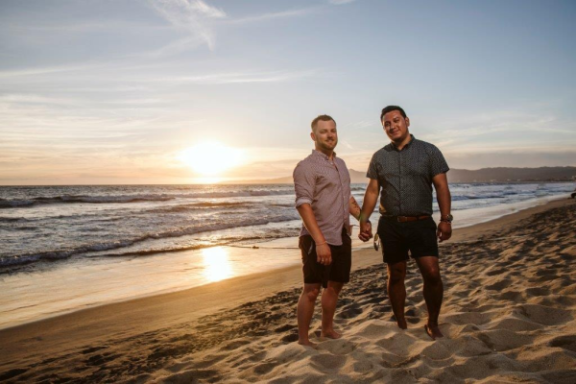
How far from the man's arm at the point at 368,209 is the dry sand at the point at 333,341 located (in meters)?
0.99

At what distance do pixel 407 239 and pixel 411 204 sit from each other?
32cm

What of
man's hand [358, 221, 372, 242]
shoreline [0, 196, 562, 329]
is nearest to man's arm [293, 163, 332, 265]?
man's hand [358, 221, 372, 242]

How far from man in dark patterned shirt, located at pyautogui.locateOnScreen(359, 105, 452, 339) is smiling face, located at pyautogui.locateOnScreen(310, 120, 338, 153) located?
1.82 feet

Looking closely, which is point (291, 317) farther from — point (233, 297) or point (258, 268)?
point (258, 268)

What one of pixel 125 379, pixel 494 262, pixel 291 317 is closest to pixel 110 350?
pixel 125 379

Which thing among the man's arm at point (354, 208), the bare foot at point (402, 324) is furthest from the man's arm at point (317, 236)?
the bare foot at point (402, 324)

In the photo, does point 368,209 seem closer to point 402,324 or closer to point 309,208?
point 309,208

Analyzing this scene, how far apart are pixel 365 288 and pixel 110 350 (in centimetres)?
356

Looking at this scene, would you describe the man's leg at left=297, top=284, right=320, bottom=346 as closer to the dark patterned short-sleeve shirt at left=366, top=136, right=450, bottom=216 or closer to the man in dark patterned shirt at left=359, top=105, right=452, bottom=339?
the man in dark patterned shirt at left=359, top=105, right=452, bottom=339

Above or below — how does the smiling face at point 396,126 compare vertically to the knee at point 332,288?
above

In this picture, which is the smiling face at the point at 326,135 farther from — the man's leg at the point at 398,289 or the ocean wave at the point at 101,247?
the ocean wave at the point at 101,247

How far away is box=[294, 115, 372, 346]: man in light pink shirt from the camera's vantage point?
11.0 ft

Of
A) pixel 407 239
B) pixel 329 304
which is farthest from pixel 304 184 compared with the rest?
pixel 329 304

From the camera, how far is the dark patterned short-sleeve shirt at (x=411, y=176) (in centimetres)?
361
